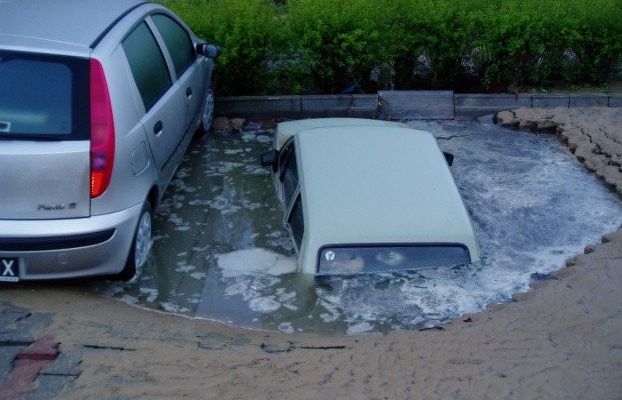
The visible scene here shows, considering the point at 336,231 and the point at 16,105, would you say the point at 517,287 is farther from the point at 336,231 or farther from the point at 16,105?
the point at 16,105

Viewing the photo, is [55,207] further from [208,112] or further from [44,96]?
[208,112]

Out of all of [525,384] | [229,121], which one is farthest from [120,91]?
[229,121]

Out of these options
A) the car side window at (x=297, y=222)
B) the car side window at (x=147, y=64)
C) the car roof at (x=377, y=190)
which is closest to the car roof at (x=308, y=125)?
the car roof at (x=377, y=190)

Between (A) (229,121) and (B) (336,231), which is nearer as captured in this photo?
(B) (336,231)

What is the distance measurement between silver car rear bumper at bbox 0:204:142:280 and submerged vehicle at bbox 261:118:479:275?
50.7 inches

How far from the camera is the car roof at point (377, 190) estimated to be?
18.9 feet

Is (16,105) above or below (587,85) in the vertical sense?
above

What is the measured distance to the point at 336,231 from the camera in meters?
5.74

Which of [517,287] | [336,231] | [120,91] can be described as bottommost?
[517,287]

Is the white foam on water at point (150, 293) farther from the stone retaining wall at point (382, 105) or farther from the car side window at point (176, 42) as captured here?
the stone retaining wall at point (382, 105)

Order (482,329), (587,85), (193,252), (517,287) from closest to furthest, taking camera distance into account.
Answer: (482,329), (517,287), (193,252), (587,85)

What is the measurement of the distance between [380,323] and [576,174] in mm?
3694

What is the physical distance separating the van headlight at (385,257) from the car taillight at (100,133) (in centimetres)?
154

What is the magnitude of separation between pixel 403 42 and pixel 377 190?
15.0ft
